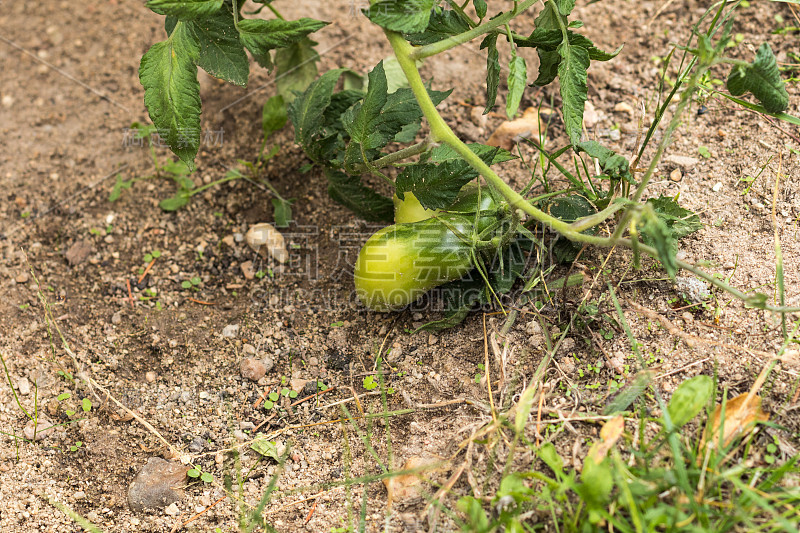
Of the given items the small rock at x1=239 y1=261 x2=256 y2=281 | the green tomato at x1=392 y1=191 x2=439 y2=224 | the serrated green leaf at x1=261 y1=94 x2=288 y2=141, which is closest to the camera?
the green tomato at x1=392 y1=191 x2=439 y2=224

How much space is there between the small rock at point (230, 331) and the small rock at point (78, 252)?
64 cm

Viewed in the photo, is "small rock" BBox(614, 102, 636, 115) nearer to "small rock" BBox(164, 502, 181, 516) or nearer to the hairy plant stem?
the hairy plant stem

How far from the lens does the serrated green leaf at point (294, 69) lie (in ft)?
7.54

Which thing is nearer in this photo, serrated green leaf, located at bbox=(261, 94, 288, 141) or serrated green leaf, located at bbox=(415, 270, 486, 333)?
serrated green leaf, located at bbox=(415, 270, 486, 333)

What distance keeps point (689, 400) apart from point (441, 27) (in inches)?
43.1

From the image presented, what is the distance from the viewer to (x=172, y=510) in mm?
1609

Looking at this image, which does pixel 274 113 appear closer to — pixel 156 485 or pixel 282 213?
pixel 282 213

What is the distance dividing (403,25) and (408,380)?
97cm

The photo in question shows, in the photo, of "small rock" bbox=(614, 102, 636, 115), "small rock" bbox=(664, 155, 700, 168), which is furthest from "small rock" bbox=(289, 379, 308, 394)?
"small rock" bbox=(614, 102, 636, 115)

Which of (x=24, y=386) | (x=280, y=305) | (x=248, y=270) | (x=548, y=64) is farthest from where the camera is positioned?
(x=248, y=270)

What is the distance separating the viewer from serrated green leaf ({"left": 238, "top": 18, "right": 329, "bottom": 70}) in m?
1.62

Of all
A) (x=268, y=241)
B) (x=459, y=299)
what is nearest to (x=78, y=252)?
(x=268, y=241)

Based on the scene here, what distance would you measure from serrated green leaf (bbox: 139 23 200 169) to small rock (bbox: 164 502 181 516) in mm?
927

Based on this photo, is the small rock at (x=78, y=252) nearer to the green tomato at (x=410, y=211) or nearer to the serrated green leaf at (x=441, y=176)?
the green tomato at (x=410, y=211)
